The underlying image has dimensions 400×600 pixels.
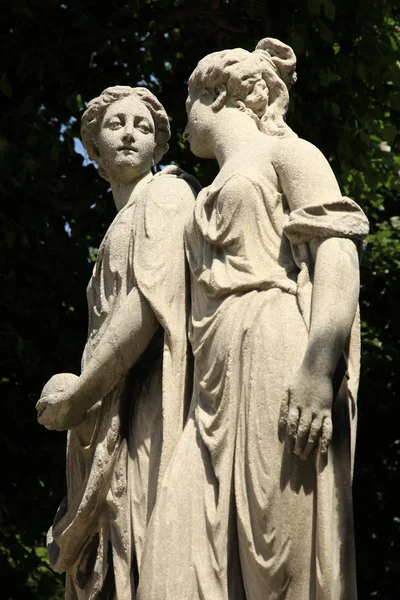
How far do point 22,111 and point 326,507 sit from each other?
5.76 meters

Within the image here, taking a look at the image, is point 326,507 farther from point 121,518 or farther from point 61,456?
point 61,456

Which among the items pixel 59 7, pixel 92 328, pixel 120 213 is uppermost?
pixel 59 7

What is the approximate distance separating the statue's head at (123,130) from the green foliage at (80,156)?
12.1 feet

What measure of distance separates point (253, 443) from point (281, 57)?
1.69 meters

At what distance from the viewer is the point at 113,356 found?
571 cm

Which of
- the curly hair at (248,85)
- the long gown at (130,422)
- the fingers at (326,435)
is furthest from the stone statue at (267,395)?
the curly hair at (248,85)

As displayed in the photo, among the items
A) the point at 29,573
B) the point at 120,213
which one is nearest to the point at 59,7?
the point at 29,573

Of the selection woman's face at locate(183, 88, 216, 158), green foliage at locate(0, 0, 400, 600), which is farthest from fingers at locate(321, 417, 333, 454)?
green foliage at locate(0, 0, 400, 600)

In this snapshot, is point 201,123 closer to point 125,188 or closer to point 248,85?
point 248,85

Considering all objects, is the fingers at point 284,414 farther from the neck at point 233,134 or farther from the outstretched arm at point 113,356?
the neck at point 233,134

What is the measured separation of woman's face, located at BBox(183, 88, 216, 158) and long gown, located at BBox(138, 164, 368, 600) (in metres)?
0.40

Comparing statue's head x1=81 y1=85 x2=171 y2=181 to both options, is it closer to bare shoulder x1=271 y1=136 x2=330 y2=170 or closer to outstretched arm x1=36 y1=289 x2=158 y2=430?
outstretched arm x1=36 y1=289 x2=158 y2=430

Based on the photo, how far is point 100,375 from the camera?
18.8 feet

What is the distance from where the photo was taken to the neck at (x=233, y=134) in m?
5.82
